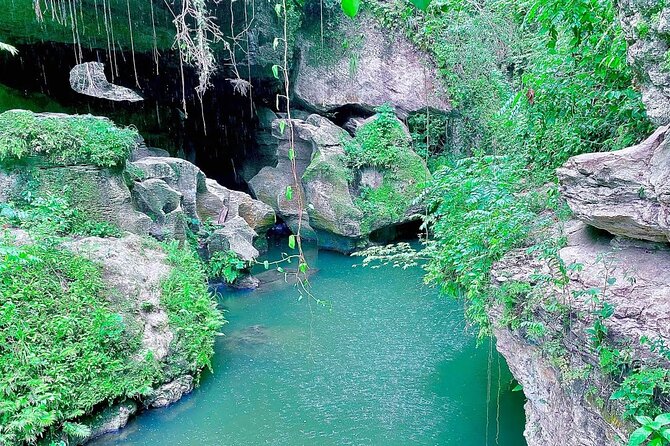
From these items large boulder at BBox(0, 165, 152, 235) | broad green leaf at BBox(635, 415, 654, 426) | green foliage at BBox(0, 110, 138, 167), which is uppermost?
green foliage at BBox(0, 110, 138, 167)

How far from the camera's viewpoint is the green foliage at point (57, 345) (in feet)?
15.1

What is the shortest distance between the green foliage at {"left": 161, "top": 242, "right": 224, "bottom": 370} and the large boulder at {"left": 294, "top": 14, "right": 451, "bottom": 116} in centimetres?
701

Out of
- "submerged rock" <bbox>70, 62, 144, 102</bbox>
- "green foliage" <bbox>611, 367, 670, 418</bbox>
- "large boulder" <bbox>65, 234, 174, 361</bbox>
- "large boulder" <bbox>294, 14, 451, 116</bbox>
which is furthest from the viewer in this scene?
"large boulder" <bbox>294, 14, 451, 116</bbox>

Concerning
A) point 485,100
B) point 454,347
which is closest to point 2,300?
point 454,347

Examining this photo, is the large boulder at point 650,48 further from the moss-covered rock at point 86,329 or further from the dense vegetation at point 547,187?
the moss-covered rock at point 86,329

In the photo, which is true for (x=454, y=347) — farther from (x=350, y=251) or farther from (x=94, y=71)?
(x=94, y=71)

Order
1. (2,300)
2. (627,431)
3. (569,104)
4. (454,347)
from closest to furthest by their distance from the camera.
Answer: (627,431)
(569,104)
(2,300)
(454,347)

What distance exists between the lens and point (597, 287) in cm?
317

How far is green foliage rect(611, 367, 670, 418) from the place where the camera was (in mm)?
2463

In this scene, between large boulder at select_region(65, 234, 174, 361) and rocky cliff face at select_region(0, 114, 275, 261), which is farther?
rocky cliff face at select_region(0, 114, 275, 261)

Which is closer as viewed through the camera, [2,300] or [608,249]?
[608,249]

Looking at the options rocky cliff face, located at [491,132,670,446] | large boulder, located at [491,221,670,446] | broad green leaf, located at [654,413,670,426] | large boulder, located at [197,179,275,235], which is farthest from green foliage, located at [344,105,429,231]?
broad green leaf, located at [654,413,670,426]

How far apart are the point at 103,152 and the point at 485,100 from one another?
9949mm

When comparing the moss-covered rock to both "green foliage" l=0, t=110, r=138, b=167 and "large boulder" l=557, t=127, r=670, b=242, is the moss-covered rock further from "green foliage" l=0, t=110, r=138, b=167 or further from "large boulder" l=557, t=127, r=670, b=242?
"large boulder" l=557, t=127, r=670, b=242
